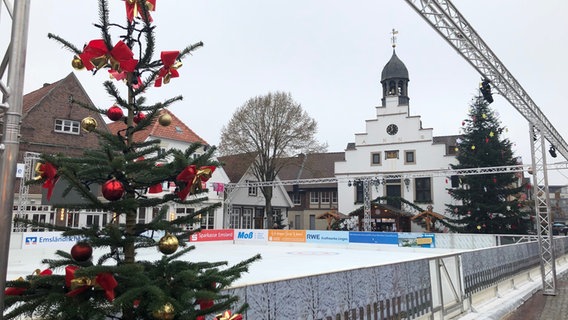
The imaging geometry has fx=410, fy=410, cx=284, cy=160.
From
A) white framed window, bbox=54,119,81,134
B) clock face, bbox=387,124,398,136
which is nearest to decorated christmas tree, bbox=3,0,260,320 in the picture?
white framed window, bbox=54,119,81,134

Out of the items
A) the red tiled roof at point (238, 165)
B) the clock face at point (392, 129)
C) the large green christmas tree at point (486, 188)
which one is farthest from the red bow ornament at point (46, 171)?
the clock face at point (392, 129)

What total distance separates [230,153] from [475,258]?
95.5 ft

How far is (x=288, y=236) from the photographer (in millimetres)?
31312

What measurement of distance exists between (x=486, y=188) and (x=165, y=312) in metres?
36.5

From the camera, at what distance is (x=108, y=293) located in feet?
6.84

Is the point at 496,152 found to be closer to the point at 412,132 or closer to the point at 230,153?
the point at 412,132

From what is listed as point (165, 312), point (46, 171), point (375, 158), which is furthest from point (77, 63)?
Result: point (375, 158)

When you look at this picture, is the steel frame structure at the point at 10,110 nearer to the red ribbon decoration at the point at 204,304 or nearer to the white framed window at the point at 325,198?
the red ribbon decoration at the point at 204,304

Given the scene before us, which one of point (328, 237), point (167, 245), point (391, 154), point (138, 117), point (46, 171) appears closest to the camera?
point (46, 171)

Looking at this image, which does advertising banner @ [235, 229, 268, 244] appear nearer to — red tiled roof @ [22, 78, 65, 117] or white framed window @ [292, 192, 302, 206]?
red tiled roof @ [22, 78, 65, 117]

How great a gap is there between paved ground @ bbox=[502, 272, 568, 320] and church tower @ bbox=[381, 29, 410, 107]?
1330 inches

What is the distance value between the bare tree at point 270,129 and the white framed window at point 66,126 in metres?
11.8

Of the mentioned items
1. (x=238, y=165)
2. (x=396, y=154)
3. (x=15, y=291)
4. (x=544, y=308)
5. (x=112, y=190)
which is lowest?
(x=544, y=308)

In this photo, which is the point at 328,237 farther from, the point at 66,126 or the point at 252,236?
the point at 66,126
